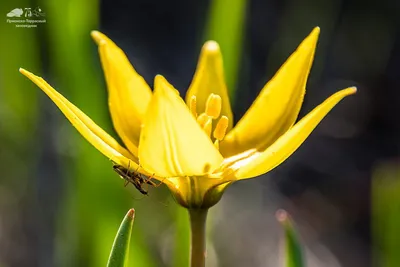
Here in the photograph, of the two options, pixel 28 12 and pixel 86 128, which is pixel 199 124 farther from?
pixel 28 12

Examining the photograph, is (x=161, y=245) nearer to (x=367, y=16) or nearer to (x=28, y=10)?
(x=28, y=10)

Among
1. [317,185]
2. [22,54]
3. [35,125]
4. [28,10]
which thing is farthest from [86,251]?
[317,185]

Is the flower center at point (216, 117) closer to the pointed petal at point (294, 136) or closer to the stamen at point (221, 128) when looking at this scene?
the stamen at point (221, 128)

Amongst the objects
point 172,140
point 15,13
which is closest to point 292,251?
point 172,140

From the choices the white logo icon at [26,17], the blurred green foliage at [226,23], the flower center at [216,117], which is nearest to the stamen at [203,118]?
the flower center at [216,117]

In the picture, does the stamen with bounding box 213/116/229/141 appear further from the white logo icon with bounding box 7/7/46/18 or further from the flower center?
the white logo icon with bounding box 7/7/46/18

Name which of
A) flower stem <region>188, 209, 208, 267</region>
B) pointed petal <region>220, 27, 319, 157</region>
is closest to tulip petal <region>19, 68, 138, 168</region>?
flower stem <region>188, 209, 208, 267</region>

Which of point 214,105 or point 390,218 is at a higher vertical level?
point 214,105
